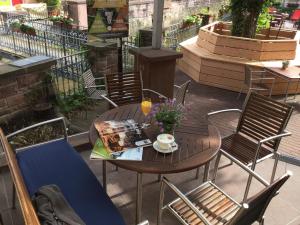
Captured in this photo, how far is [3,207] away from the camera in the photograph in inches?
104

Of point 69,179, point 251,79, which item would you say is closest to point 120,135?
point 69,179

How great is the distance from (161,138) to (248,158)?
1.04 metres

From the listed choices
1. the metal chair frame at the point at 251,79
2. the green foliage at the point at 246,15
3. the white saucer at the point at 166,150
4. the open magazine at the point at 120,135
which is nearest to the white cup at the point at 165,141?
the white saucer at the point at 166,150

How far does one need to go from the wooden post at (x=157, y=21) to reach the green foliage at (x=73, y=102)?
Result: 1357 mm

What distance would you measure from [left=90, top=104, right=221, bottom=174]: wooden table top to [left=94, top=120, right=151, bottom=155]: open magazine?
60mm

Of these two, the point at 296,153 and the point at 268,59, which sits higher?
the point at 268,59

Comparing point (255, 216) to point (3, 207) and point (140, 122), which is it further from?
point (3, 207)

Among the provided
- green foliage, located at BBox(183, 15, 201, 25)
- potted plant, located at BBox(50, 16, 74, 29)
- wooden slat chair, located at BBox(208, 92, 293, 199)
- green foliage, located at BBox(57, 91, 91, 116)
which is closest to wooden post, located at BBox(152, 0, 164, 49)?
green foliage, located at BBox(57, 91, 91, 116)

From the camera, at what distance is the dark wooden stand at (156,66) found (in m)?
4.04

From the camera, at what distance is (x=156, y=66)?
13.5 feet

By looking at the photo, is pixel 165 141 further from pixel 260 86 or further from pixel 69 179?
pixel 260 86

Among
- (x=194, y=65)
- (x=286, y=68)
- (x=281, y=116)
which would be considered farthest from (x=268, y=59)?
(x=281, y=116)

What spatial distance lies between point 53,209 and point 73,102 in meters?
3.09

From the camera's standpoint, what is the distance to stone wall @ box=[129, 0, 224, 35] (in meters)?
12.5
